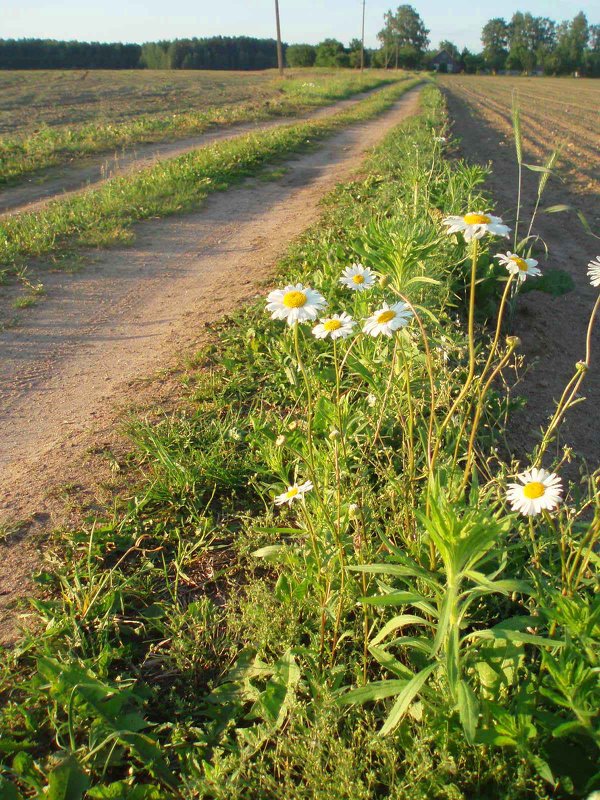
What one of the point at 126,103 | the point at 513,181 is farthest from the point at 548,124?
the point at 126,103

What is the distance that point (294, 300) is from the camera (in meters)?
1.82

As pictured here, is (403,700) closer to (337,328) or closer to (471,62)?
(337,328)

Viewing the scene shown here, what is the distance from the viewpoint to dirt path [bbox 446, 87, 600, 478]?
3.49m

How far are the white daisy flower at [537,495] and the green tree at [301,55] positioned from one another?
264ft

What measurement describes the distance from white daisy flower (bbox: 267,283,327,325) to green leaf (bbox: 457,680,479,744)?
3.46ft

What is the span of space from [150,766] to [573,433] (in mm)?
3001

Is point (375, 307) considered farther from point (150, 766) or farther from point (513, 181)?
point (513, 181)

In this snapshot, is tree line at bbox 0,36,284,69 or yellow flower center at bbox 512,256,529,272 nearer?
yellow flower center at bbox 512,256,529,272

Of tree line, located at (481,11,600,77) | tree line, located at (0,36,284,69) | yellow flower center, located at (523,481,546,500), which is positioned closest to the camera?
yellow flower center, located at (523,481,546,500)

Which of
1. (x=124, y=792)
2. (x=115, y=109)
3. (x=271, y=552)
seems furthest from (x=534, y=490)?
(x=115, y=109)

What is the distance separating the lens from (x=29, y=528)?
257 cm

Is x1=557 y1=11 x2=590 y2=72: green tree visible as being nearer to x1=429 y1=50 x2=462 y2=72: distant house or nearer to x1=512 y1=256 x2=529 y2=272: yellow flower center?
x1=429 y1=50 x2=462 y2=72: distant house

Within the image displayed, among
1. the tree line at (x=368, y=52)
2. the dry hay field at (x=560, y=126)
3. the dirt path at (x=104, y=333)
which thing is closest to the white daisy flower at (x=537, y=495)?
the dirt path at (x=104, y=333)

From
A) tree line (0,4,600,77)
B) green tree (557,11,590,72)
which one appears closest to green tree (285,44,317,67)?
tree line (0,4,600,77)
